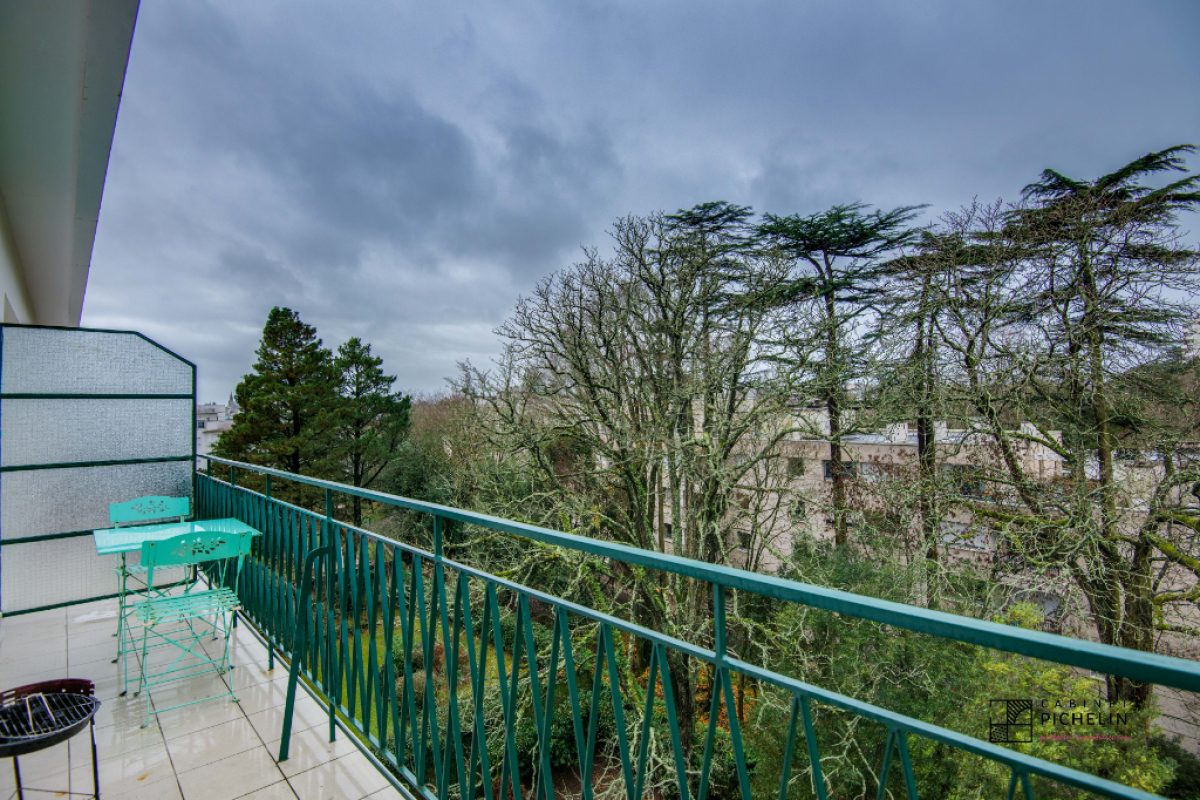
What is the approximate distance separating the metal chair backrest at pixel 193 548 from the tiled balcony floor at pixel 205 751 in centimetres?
66

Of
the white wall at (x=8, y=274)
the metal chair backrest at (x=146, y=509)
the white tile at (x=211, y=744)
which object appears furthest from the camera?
the white wall at (x=8, y=274)

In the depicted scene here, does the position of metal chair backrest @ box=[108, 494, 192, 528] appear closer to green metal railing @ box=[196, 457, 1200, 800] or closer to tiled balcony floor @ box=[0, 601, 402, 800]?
green metal railing @ box=[196, 457, 1200, 800]

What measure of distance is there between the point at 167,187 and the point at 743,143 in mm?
12439

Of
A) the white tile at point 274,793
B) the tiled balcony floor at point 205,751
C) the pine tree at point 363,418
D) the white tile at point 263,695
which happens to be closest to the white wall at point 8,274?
the tiled balcony floor at point 205,751

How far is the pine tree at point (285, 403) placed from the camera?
16156 mm

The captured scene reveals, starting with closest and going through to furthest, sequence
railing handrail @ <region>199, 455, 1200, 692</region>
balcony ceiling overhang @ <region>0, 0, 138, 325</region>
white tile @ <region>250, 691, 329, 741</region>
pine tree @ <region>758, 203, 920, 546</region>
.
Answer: railing handrail @ <region>199, 455, 1200, 692</region>, balcony ceiling overhang @ <region>0, 0, 138, 325</region>, white tile @ <region>250, 691, 329, 741</region>, pine tree @ <region>758, 203, 920, 546</region>

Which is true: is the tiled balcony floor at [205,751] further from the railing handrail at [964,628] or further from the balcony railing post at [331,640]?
the railing handrail at [964,628]

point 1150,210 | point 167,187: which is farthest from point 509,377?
point 1150,210

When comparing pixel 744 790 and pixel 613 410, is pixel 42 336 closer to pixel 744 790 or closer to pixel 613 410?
pixel 744 790

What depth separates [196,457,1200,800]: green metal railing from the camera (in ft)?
2.24

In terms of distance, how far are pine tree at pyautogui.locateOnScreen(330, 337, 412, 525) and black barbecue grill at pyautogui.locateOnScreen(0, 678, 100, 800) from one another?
16747 millimetres

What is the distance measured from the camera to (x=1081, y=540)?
6.98 meters
